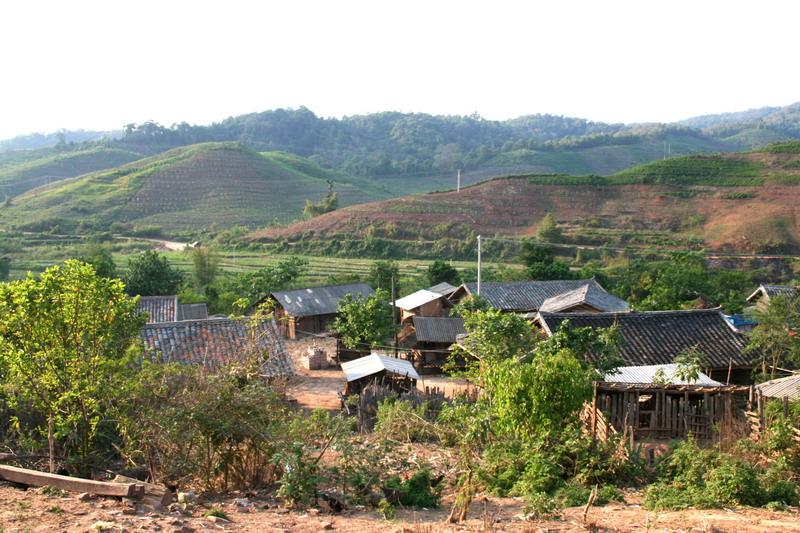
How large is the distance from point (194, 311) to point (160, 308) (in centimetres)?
533

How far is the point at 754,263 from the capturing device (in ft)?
168

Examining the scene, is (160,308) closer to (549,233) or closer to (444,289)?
(444,289)

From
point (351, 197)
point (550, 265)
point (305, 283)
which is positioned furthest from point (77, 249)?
point (351, 197)

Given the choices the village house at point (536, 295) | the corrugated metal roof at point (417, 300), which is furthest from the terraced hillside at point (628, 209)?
the corrugated metal roof at point (417, 300)

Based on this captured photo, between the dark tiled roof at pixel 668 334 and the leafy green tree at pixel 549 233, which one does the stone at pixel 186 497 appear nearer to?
the dark tiled roof at pixel 668 334

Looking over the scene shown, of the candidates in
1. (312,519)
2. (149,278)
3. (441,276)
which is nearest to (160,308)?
(149,278)

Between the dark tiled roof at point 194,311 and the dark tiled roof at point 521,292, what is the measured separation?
1219cm

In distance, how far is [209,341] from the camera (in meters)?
17.1

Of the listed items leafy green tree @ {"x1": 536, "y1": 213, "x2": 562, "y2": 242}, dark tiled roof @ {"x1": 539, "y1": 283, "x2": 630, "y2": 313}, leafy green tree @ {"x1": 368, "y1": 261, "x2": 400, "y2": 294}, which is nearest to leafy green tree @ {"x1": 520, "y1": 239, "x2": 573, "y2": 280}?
leafy green tree @ {"x1": 368, "y1": 261, "x2": 400, "y2": 294}

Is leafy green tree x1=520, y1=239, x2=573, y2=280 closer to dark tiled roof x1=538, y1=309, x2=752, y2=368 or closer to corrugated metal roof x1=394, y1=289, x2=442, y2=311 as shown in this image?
corrugated metal roof x1=394, y1=289, x2=442, y2=311

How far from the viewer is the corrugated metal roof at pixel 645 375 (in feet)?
51.3

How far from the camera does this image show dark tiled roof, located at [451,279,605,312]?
3161cm

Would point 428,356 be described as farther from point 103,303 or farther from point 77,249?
point 77,249

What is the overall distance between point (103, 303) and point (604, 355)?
10.5 meters
